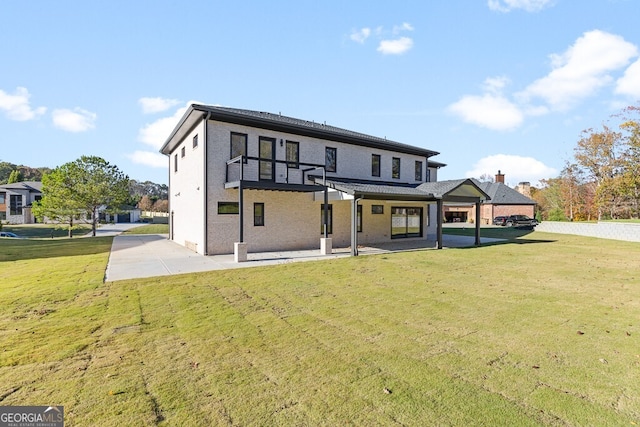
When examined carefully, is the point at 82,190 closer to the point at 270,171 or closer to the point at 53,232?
the point at 53,232

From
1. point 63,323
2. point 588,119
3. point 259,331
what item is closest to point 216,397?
point 259,331

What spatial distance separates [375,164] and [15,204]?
58692 millimetres

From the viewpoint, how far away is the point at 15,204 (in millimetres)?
49469

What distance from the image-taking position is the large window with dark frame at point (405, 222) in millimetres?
20438

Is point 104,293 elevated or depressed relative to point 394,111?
depressed

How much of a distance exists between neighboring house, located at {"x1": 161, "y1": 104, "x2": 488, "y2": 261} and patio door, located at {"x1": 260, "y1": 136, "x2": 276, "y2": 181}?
48 millimetres

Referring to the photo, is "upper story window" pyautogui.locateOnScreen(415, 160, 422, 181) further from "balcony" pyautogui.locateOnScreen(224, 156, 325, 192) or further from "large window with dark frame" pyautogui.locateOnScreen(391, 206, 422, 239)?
"balcony" pyautogui.locateOnScreen(224, 156, 325, 192)

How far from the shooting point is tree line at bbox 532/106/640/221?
3100 cm

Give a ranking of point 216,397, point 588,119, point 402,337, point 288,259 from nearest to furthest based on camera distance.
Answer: point 216,397 < point 402,337 < point 288,259 < point 588,119

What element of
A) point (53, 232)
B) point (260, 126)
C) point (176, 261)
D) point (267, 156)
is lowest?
point (53, 232)

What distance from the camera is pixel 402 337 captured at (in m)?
4.98

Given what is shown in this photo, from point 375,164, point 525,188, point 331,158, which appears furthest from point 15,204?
point 525,188

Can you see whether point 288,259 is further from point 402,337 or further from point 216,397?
point 216,397

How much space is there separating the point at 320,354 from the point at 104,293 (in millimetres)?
6046
